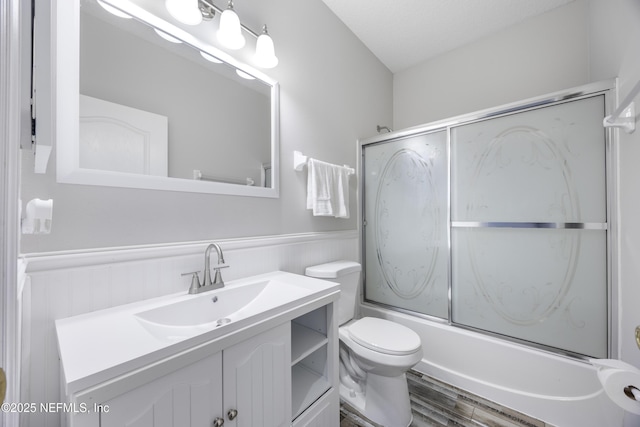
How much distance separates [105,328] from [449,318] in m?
1.87

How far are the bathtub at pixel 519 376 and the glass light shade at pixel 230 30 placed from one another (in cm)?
209

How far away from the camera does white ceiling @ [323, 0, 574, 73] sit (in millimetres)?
1736

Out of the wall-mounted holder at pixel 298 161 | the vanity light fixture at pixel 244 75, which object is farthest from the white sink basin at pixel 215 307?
the vanity light fixture at pixel 244 75

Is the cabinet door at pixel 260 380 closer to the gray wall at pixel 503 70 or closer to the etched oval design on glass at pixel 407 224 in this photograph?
the etched oval design on glass at pixel 407 224

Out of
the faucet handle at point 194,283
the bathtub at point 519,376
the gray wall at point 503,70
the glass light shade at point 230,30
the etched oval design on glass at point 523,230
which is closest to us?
the faucet handle at point 194,283

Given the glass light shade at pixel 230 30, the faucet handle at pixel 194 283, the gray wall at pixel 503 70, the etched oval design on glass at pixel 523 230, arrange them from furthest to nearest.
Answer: the gray wall at pixel 503 70
the etched oval design on glass at pixel 523 230
the glass light shade at pixel 230 30
the faucet handle at pixel 194 283

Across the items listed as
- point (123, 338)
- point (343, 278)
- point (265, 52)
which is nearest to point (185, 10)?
point (265, 52)

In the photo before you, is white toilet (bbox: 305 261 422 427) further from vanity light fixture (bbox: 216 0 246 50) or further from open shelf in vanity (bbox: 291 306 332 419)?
vanity light fixture (bbox: 216 0 246 50)

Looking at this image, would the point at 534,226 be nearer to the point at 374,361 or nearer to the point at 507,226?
the point at 507,226

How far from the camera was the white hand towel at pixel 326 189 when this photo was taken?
1559mm

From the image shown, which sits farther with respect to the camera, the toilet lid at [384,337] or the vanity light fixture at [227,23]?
the toilet lid at [384,337]

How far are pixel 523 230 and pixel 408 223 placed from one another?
27.4 inches

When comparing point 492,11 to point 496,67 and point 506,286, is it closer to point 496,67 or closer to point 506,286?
point 496,67

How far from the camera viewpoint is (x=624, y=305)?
114 centimetres
